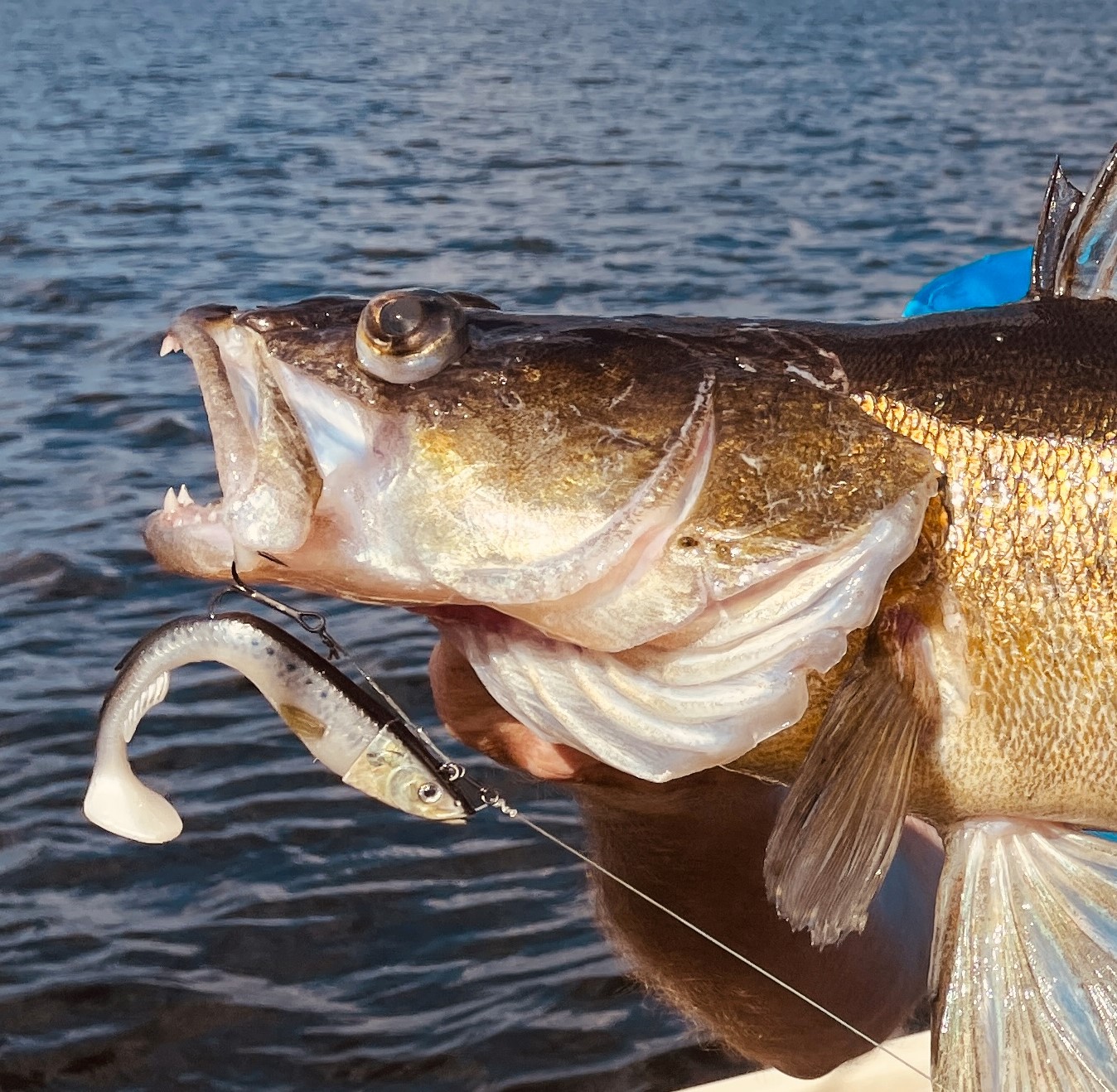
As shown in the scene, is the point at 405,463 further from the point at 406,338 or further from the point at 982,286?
the point at 982,286

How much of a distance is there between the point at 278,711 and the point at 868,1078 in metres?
1.50

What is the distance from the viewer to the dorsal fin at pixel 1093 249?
2232mm

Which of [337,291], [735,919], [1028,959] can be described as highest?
[337,291]

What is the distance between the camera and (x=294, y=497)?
1.91m

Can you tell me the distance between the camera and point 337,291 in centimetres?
997

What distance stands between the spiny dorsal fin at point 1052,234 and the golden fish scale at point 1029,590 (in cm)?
40

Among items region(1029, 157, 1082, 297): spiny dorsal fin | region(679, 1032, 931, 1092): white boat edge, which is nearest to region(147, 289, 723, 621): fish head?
region(1029, 157, 1082, 297): spiny dorsal fin

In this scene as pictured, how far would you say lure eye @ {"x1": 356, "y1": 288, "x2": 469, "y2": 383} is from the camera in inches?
77.6

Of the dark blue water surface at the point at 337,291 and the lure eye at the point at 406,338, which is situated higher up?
the dark blue water surface at the point at 337,291

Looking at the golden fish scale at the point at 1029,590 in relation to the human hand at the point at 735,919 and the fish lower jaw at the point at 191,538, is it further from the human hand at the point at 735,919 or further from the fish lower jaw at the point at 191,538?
the fish lower jaw at the point at 191,538

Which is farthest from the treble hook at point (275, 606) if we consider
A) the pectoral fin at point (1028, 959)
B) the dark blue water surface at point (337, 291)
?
the dark blue water surface at point (337, 291)

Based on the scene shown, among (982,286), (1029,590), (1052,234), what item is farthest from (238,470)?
(982,286)

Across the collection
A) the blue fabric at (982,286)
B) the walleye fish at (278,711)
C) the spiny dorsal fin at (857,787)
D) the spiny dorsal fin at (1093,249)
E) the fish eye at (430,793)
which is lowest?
the spiny dorsal fin at (857,787)

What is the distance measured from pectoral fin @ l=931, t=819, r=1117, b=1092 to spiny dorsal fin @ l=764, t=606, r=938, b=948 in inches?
8.8
